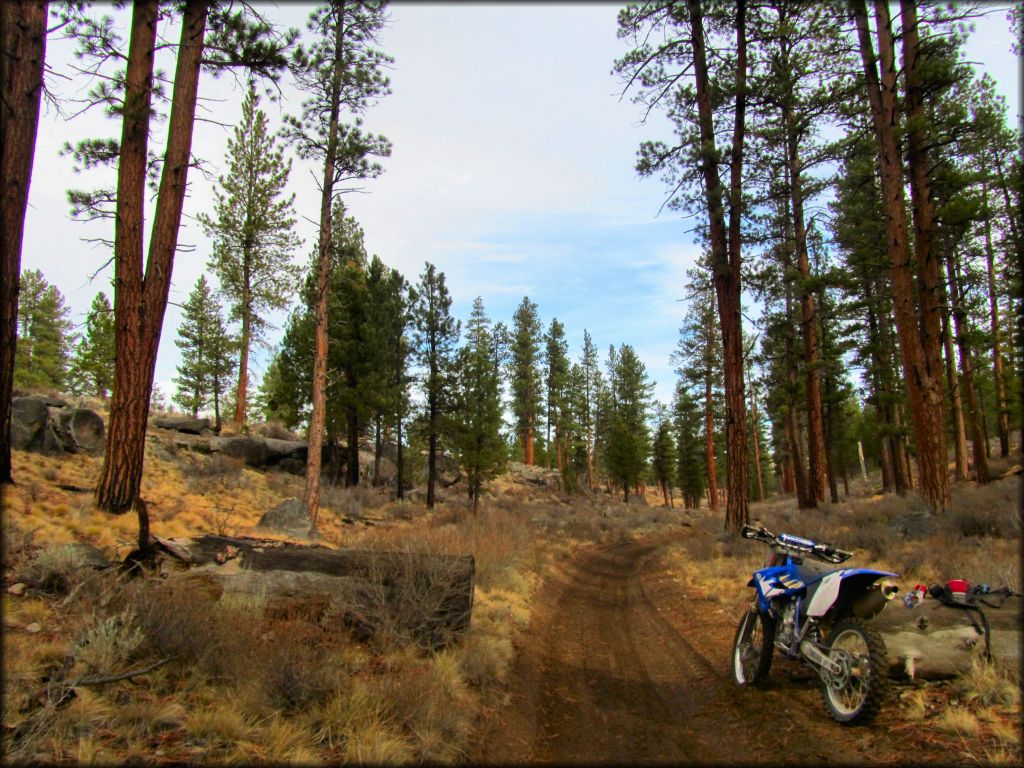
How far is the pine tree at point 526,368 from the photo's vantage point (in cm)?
5359

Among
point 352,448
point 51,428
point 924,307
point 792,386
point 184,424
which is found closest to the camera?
point 924,307

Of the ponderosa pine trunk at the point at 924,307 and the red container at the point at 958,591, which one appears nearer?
the red container at the point at 958,591

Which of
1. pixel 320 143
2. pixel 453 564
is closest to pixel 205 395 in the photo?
pixel 320 143

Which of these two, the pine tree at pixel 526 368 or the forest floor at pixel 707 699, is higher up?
the pine tree at pixel 526 368

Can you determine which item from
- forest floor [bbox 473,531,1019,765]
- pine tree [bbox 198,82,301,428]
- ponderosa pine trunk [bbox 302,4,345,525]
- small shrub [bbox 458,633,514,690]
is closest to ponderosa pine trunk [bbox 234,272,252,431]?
pine tree [bbox 198,82,301,428]

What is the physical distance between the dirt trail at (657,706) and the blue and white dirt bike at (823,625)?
0.80 feet

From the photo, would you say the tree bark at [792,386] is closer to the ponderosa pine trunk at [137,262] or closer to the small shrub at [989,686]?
the small shrub at [989,686]

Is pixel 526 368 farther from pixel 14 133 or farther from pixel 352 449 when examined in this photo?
pixel 14 133

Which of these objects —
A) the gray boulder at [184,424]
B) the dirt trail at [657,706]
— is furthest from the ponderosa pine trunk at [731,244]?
the gray boulder at [184,424]

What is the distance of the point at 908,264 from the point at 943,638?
28.8ft

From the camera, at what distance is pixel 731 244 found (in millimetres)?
13141

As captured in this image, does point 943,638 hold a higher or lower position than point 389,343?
lower

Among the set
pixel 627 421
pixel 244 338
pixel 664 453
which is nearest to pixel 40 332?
pixel 244 338

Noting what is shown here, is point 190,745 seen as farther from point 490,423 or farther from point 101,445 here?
point 490,423
